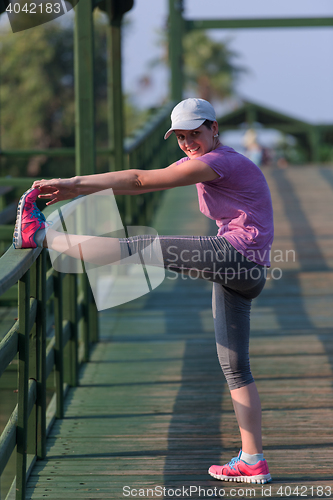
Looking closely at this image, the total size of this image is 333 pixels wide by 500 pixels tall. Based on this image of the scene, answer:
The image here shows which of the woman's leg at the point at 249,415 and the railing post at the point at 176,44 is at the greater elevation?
the railing post at the point at 176,44

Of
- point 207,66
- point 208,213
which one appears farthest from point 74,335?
point 207,66

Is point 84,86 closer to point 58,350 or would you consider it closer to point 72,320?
point 72,320

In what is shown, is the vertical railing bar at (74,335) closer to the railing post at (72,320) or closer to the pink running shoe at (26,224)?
the railing post at (72,320)

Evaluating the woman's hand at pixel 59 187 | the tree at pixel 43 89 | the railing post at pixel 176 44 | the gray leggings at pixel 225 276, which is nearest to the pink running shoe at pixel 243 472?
the gray leggings at pixel 225 276

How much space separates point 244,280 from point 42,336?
104 centimetres

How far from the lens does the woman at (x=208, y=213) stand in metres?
2.45

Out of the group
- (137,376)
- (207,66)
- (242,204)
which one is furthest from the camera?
(207,66)

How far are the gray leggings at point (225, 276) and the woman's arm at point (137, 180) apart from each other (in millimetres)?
235

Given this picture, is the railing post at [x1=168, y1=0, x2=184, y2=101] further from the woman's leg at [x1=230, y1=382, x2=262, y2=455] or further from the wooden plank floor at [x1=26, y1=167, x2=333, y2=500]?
the woman's leg at [x1=230, y1=382, x2=262, y2=455]

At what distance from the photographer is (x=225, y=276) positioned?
2566 millimetres

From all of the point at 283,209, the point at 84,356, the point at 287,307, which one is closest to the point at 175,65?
the point at 283,209

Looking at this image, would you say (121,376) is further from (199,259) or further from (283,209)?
(283,209)

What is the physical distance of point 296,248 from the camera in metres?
7.44

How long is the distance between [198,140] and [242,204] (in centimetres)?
30
